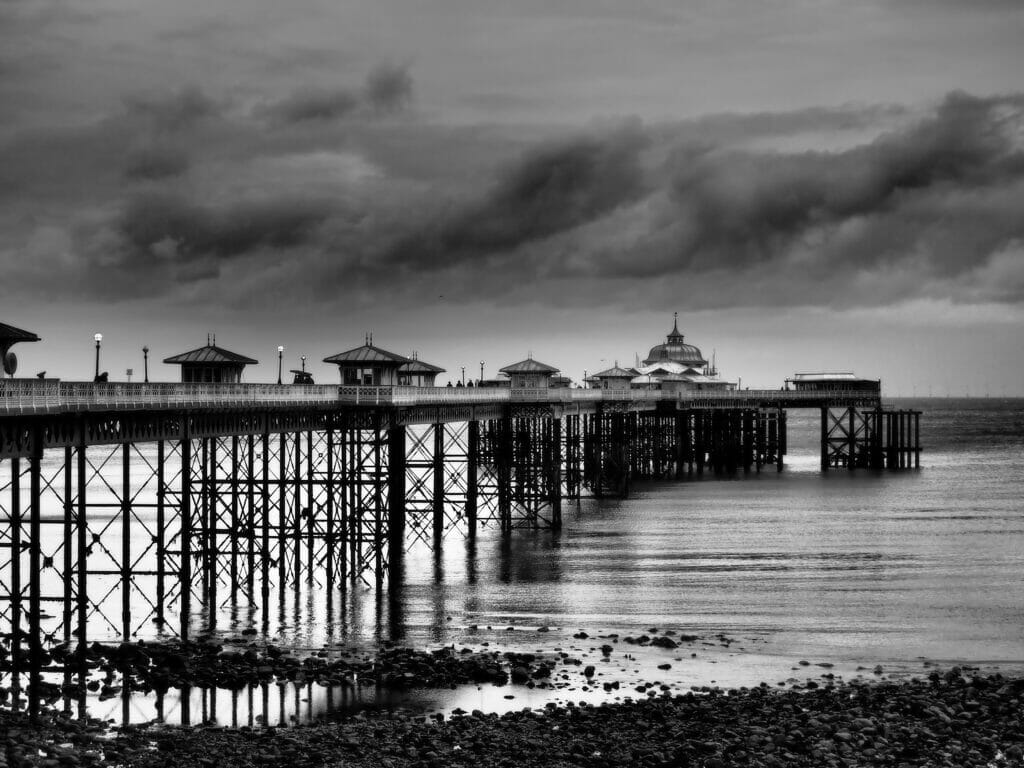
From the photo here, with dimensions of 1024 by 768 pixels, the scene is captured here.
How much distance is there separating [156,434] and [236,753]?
12.3m

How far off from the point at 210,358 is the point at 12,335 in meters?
13.1

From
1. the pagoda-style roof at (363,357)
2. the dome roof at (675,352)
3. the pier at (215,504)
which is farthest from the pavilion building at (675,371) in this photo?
the pagoda-style roof at (363,357)

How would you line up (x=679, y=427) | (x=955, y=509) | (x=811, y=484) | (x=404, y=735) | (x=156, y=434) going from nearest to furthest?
1. (x=404, y=735)
2. (x=156, y=434)
3. (x=955, y=509)
4. (x=811, y=484)
5. (x=679, y=427)

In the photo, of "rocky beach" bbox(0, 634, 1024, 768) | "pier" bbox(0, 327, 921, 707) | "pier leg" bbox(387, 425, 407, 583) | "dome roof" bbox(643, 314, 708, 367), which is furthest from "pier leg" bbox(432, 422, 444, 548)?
"dome roof" bbox(643, 314, 708, 367)

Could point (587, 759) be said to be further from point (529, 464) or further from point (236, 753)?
point (529, 464)

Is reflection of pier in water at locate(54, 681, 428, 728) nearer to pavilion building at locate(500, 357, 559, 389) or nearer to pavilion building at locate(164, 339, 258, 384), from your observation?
pavilion building at locate(164, 339, 258, 384)

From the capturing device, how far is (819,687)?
30625mm

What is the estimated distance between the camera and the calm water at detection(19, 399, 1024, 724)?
34.7 metres

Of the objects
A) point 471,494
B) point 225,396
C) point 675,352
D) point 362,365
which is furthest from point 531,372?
point 675,352

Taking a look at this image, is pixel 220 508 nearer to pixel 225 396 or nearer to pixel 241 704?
pixel 225 396

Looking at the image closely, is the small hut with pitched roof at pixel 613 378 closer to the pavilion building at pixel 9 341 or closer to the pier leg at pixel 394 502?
the pier leg at pixel 394 502

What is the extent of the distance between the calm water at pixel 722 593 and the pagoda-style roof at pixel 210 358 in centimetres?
812

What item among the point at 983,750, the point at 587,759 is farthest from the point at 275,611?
the point at 983,750

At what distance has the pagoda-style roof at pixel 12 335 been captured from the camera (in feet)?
102
